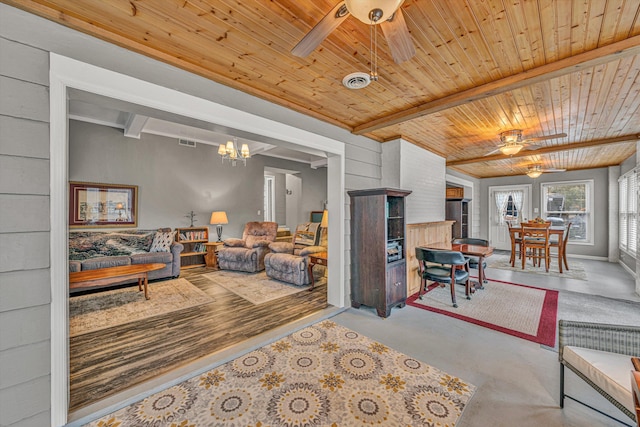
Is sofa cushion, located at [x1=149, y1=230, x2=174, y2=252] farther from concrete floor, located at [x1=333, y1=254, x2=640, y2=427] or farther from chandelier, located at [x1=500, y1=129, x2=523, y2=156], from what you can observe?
chandelier, located at [x1=500, y1=129, x2=523, y2=156]

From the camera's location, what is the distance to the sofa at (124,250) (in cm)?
436

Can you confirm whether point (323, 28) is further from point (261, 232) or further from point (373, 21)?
point (261, 232)

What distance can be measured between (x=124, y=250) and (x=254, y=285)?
272cm

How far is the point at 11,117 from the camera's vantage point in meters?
1.42

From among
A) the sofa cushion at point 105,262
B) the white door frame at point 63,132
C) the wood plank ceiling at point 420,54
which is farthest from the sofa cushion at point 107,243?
the wood plank ceiling at point 420,54

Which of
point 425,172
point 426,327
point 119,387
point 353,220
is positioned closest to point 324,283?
point 353,220

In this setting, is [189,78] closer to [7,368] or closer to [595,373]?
[7,368]

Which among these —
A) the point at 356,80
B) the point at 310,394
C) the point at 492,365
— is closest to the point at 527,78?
the point at 356,80

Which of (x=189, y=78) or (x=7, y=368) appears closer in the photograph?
(x=7, y=368)

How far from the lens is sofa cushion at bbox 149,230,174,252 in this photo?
5.09 m

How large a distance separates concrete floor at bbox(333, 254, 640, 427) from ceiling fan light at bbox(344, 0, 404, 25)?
2438mm

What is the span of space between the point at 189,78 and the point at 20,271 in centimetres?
175

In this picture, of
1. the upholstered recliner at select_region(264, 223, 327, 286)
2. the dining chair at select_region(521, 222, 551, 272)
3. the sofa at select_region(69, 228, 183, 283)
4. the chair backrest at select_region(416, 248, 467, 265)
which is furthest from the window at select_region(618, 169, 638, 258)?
the sofa at select_region(69, 228, 183, 283)

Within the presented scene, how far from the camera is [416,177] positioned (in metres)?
4.45
